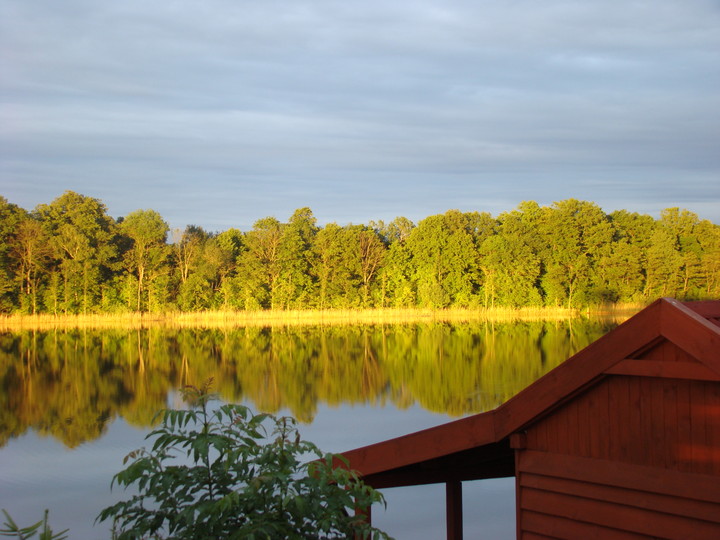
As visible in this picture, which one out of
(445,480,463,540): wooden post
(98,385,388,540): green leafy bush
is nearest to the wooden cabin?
(445,480,463,540): wooden post

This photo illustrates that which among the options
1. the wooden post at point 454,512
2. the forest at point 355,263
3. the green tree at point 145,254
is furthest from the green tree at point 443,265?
the wooden post at point 454,512

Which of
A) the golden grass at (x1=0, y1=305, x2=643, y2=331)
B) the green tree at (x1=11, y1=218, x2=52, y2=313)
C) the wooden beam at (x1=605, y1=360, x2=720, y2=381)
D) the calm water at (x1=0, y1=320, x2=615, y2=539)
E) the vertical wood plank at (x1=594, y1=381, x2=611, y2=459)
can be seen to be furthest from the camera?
the golden grass at (x1=0, y1=305, x2=643, y2=331)

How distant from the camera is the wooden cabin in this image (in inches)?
115

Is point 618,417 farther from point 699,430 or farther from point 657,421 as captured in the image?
point 699,430

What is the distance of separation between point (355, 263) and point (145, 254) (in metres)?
10.9

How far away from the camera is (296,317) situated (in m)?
38.9

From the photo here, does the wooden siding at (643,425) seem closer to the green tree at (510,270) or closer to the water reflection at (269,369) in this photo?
the water reflection at (269,369)

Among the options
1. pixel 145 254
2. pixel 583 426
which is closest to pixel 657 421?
pixel 583 426

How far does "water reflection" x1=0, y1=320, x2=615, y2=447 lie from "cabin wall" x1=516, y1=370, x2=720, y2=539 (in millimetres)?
10073

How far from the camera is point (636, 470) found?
122 inches

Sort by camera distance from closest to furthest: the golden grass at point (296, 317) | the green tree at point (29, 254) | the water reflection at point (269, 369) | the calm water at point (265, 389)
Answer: the calm water at point (265, 389)
the water reflection at point (269, 369)
the green tree at point (29, 254)
the golden grass at point (296, 317)

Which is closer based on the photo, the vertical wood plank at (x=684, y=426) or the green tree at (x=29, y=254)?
the vertical wood plank at (x=684, y=426)

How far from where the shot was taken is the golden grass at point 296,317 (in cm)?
3609

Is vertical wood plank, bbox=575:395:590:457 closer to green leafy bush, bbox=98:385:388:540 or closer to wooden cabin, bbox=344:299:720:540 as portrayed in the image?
wooden cabin, bbox=344:299:720:540
